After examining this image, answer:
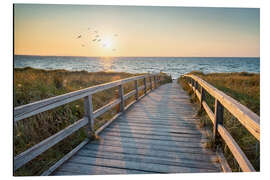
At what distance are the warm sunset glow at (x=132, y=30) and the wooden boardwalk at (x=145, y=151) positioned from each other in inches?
73.5

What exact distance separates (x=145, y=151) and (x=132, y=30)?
342 centimetres

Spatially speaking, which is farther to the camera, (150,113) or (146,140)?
(150,113)

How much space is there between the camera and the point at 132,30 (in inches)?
194

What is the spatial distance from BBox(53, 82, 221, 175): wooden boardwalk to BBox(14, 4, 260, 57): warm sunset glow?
73.5 inches

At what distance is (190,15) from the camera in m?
3.86

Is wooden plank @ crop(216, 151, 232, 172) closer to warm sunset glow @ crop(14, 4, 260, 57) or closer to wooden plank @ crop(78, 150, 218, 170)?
wooden plank @ crop(78, 150, 218, 170)

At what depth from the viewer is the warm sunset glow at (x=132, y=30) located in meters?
3.31

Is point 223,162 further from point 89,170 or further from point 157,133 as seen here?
point 89,170

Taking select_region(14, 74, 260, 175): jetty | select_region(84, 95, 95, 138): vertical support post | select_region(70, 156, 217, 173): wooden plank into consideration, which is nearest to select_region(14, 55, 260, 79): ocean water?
select_region(84, 95, 95, 138): vertical support post

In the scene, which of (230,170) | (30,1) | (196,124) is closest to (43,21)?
(30,1)

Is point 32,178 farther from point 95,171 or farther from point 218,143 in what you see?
point 218,143

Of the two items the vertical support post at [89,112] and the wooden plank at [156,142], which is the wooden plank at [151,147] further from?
the vertical support post at [89,112]

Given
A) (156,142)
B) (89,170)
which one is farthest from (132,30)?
(89,170)
